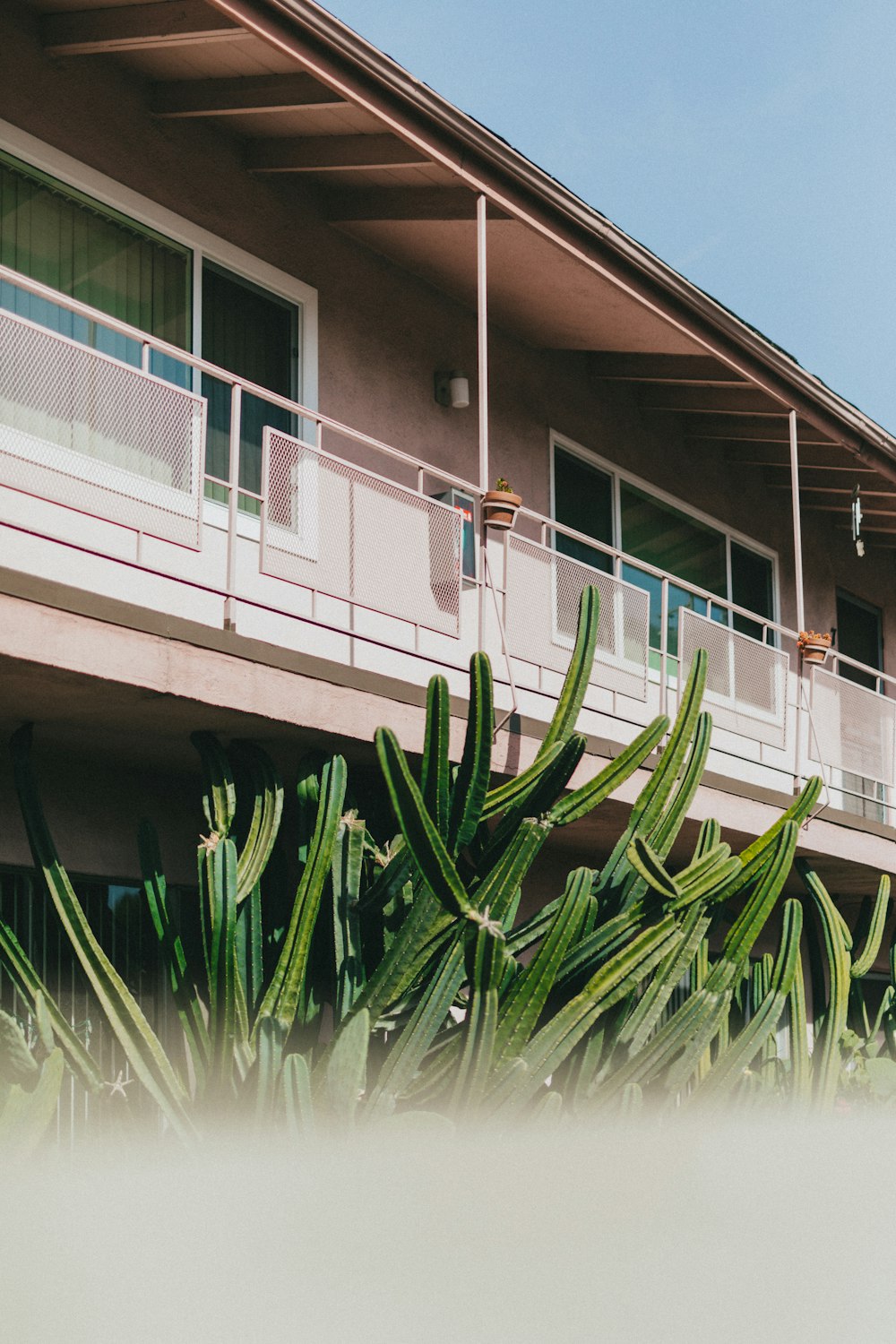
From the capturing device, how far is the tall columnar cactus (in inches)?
283

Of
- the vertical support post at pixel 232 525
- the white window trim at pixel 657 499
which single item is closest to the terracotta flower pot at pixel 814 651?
the white window trim at pixel 657 499

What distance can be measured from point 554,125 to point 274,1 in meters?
15.2

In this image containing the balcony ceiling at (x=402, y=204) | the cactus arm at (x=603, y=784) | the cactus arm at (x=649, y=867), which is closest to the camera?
the cactus arm at (x=649, y=867)

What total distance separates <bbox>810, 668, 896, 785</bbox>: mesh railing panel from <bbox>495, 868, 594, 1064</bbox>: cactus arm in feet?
13.2

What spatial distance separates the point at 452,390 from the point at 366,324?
82cm

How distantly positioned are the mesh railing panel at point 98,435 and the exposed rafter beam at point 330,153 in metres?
2.59

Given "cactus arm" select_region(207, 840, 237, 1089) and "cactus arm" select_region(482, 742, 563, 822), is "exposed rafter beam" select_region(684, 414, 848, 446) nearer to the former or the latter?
"cactus arm" select_region(482, 742, 563, 822)

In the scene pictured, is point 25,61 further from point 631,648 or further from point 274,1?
point 631,648

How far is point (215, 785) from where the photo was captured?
7.68m

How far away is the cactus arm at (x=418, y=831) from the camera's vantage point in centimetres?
689

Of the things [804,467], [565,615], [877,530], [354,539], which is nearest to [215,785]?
[354,539]

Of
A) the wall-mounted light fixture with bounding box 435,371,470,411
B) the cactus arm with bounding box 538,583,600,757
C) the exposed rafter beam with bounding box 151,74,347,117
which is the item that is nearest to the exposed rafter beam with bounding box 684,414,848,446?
the wall-mounted light fixture with bounding box 435,371,470,411

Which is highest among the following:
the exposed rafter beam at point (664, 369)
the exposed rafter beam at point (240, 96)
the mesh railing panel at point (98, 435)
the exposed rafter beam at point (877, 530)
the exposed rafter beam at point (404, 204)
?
the exposed rafter beam at point (240, 96)

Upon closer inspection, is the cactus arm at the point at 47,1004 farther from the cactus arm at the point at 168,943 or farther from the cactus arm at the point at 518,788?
the cactus arm at the point at 518,788
